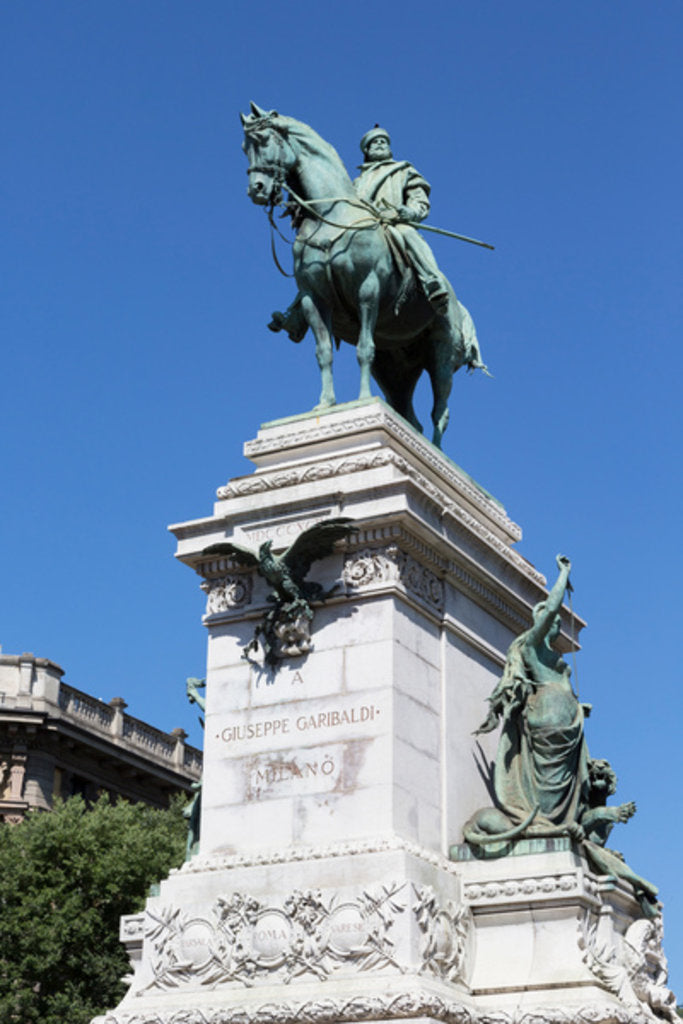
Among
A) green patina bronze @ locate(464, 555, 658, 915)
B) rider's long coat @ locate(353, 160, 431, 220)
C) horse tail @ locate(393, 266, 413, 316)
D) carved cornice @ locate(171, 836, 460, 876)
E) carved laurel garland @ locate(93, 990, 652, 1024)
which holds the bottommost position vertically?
carved laurel garland @ locate(93, 990, 652, 1024)

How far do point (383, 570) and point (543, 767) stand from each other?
9.46 feet

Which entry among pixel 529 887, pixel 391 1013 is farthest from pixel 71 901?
pixel 391 1013

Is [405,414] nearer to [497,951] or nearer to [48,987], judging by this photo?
[497,951]

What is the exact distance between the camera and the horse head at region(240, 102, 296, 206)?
20375mm

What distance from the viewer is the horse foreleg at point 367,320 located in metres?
19.9

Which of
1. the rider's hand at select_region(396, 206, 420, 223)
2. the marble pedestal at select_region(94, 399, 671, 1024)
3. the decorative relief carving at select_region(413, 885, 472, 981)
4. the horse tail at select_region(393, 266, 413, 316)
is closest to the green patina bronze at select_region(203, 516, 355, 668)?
the marble pedestal at select_region(94, 399, 671, 1024)

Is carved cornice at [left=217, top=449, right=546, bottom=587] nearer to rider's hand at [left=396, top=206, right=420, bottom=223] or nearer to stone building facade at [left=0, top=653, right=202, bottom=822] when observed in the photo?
rider's hand at [left=396, top=206, right=420, bottom=223]

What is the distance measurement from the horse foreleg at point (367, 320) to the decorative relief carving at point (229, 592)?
112 inches

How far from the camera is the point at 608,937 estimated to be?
17.0 meters

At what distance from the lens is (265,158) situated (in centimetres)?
2045

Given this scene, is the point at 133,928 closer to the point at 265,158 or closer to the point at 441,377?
the point at 441,377

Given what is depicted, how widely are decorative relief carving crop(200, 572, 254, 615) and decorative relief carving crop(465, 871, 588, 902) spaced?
4196mm

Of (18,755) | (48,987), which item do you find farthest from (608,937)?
(18,755)

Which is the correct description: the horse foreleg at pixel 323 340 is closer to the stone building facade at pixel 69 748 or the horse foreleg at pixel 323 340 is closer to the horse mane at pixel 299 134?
the horse mane at pixel 299 134
